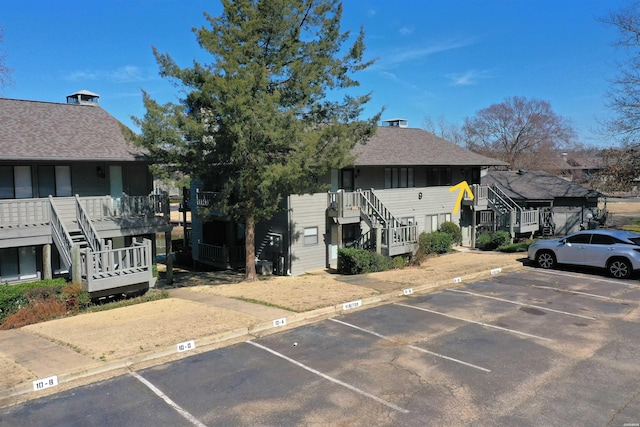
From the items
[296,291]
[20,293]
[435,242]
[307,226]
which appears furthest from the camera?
[435,242]

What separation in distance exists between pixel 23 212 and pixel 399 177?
59.9 ft

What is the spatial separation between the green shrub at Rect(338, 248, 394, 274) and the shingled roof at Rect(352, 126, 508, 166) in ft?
15.1

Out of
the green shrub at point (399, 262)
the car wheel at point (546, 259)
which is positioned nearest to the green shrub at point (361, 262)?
the green shrub at point (399, 262)

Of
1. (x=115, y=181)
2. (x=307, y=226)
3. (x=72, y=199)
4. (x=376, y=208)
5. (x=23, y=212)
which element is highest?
(x=115, y=181)

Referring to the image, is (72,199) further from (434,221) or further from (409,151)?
(434,221)

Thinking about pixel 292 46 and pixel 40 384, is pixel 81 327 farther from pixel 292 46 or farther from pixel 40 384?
pixel 292 46

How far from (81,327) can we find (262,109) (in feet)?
27.1

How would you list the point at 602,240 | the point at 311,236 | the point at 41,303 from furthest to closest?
1. the point at 311,236
2. the point at 602,240
3. the point at 41,303

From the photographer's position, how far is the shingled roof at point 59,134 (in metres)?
16.0

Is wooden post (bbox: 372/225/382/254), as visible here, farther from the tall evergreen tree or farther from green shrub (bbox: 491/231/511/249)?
green shrub (bbox: 491/231/511/249)

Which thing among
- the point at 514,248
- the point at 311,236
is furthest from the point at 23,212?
the point at 514,248

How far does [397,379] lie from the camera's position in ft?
27.7

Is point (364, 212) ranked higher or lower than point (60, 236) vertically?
higher

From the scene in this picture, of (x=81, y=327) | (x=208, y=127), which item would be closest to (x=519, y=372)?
(x=81, y=327)
